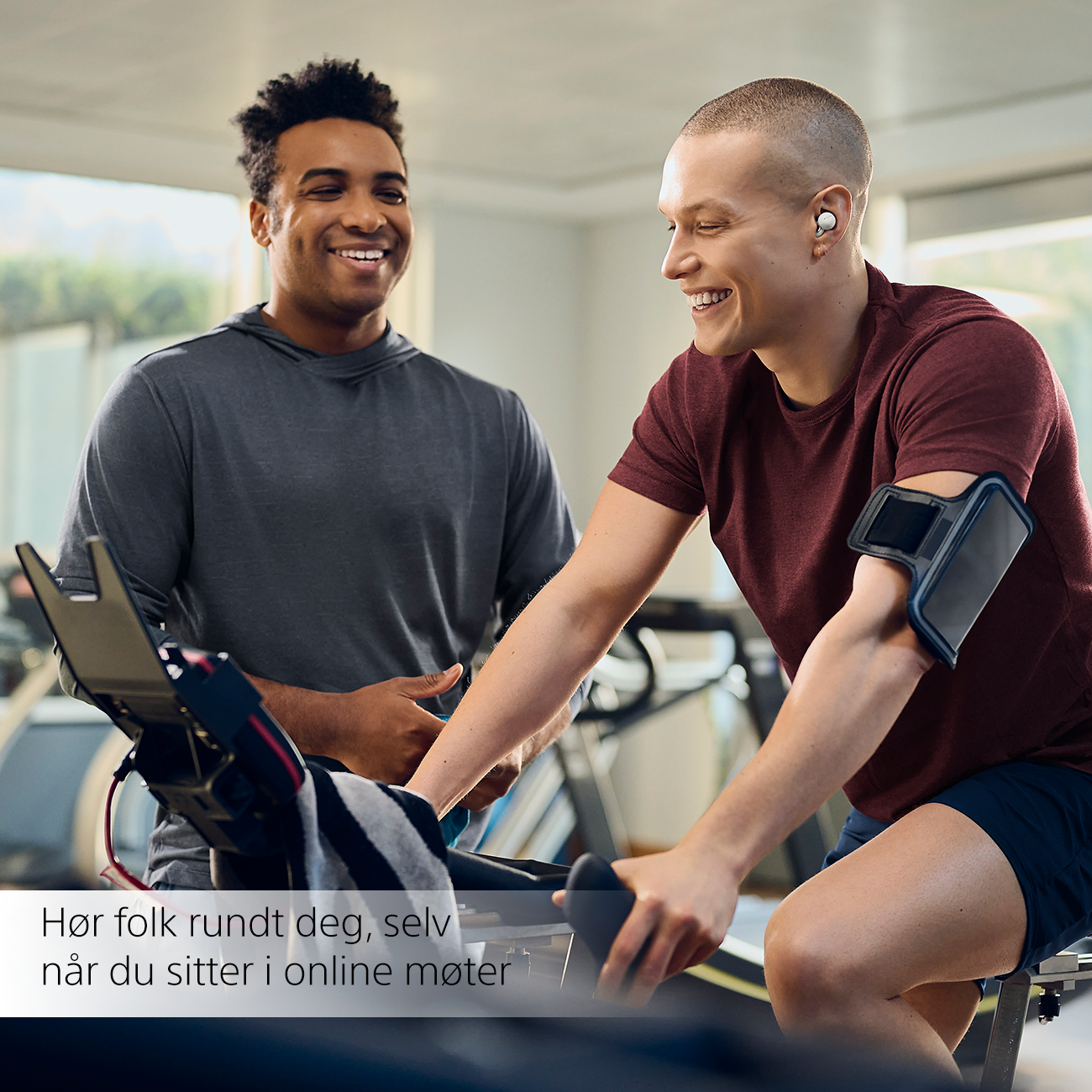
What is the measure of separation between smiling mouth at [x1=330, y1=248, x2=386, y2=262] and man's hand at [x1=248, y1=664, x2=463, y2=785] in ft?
1.90

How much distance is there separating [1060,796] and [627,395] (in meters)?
5.53

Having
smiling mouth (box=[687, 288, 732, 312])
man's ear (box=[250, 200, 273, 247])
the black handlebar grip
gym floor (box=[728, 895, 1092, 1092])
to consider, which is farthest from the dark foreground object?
gym floor (box=[728, 895, 1092, 1092])

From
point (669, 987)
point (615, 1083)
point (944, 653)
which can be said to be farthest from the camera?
point (669, 987)

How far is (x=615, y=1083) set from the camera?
64 centimetres

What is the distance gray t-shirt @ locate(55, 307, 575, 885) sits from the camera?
5.71 ft

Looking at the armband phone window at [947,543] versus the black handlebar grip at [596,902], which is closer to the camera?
the black handlebar grip at [596,902]

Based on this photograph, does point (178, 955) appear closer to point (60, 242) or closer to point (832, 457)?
point (832, 457)

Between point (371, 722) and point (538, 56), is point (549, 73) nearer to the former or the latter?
point (538, 56)

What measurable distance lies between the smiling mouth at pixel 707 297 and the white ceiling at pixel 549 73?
9.00 feet

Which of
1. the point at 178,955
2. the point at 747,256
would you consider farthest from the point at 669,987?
the point at 178,955

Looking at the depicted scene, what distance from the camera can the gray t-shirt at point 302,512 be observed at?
1.74 meters

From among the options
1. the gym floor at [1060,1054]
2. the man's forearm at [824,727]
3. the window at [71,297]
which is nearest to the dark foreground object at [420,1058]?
the man's forearm at [824,727]

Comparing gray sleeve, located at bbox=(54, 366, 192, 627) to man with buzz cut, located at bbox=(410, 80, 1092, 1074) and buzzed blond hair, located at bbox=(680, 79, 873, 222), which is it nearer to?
man with buzz cut, located at bbox=(410, 80, 1092, 1074)

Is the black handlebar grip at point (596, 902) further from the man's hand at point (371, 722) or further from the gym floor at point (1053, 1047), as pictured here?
the gym floor at point (1053, 1047)
